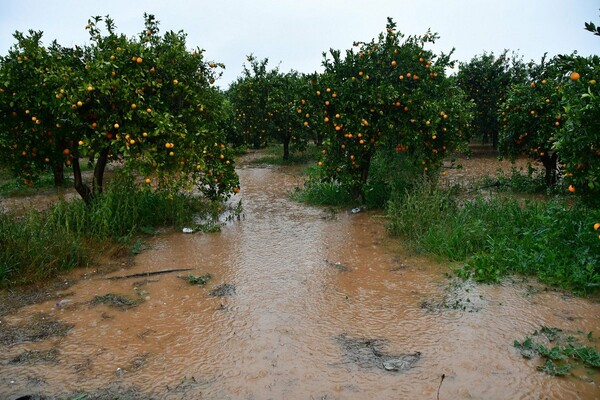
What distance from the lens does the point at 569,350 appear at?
12.5 ft

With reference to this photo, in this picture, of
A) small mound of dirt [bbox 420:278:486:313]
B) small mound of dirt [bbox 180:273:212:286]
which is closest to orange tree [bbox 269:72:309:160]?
small mound of dirt [bbox 180:273:212:286]

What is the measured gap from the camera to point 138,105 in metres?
6.71

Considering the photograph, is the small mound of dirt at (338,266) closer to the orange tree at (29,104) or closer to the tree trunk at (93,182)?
the tree trunk at (93,182)

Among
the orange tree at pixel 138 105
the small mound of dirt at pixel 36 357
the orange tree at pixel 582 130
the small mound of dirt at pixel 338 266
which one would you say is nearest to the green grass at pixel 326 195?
the orange tree at pixel 138 105

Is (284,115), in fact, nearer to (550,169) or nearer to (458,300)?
(550,169)

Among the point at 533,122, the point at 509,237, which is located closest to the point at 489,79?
the point at 533,122

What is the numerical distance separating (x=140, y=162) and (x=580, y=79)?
5.87m

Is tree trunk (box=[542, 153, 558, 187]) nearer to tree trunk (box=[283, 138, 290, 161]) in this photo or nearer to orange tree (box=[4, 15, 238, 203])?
orange tree (box=[4, 15, 238, 203])

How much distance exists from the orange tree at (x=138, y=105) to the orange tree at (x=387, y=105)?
236 cm

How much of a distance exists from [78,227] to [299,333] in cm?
409

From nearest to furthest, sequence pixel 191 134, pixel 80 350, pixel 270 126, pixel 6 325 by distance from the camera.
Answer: pixel 80 350
pixel 6 325
pixel 191 134
pixel 270 126

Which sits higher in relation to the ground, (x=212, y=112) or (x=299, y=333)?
(x=212, y=112)

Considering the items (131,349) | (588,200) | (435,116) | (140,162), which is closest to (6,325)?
(131,349)

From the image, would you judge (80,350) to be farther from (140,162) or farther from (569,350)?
(569,350)
